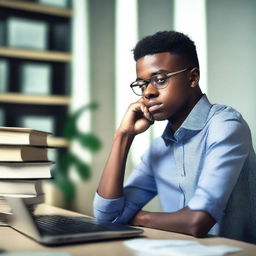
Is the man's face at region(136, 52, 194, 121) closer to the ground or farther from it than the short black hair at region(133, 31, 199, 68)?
closer to the ground

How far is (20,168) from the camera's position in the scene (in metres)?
1.18

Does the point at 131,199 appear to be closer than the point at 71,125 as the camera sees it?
Yes

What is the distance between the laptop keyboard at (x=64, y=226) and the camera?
891 mm

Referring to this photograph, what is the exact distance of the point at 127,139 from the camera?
4.98 feet

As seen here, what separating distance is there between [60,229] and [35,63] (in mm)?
2257

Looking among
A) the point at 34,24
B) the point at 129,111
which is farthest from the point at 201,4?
the point at 34,24

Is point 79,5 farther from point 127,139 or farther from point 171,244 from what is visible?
point 171,244

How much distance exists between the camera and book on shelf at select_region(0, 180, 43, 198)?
45.9 inches

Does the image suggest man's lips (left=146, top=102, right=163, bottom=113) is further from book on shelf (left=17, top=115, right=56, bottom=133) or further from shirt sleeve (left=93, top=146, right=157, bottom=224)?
book on shelf (left=17, top=115, right=56, bottom=133)

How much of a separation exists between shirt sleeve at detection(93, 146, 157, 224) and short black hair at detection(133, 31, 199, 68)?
396mm

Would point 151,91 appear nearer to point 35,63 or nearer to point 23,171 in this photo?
point 23,171

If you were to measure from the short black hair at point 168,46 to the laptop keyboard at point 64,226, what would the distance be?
68 centimetres

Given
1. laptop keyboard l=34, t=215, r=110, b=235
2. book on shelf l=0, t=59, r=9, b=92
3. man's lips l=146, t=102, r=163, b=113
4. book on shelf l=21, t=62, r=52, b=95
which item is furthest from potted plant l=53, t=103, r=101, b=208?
laptop keyboard l=34, t=215, r=110, b=235

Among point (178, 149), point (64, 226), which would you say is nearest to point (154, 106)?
point (178, 149)
